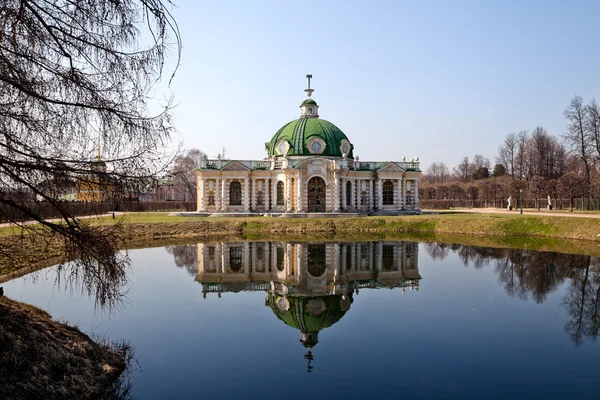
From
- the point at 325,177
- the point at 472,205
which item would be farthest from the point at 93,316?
the point at 472,205

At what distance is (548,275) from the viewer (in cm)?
1667

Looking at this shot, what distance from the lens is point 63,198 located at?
5746 mm

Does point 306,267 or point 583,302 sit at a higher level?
point 306,267

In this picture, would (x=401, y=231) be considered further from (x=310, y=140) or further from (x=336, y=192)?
(x=310, y=140)

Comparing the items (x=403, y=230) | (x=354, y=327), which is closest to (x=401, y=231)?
(x=403, y=230)

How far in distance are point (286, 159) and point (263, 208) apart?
225 inches

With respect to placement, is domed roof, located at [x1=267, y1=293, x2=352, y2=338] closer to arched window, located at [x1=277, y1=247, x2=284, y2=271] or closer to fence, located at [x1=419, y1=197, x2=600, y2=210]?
arched window, located at [x1=277, y1=247, x2=284, y2=271]

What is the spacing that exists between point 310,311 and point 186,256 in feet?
39.1

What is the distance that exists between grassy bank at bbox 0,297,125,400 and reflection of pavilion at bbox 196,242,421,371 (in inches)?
141

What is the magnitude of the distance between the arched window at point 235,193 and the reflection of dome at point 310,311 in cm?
3337

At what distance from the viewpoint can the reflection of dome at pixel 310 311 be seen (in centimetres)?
1045

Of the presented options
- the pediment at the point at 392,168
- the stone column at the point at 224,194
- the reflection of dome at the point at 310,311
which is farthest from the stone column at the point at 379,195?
the reflection of dome at the point at 310,311

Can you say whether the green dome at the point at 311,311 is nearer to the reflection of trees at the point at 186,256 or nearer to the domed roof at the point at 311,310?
the domed roof at the point at 311,310

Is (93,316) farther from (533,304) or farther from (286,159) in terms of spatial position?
(286,159)
